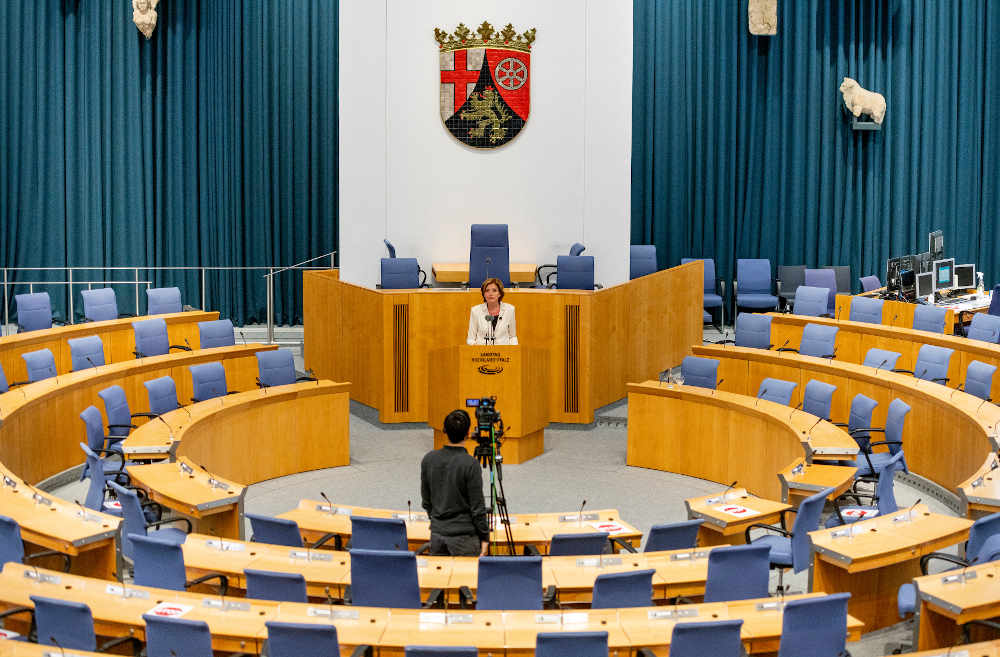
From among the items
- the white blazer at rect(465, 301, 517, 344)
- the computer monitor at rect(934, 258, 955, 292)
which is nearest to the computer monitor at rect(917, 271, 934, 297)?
the computer monitor at rect(934, 258, 955, 292)

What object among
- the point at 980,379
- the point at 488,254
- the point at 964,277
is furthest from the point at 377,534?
the point at 964,277

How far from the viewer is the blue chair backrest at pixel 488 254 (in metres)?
13.4

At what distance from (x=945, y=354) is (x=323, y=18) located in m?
11.8

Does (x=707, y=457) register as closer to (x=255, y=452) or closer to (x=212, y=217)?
(x=255, y=452)

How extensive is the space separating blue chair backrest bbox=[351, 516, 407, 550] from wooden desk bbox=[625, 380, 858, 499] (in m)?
3.44

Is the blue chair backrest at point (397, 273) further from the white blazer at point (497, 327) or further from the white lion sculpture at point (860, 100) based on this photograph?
the white lion sculpture at point (860, 100)

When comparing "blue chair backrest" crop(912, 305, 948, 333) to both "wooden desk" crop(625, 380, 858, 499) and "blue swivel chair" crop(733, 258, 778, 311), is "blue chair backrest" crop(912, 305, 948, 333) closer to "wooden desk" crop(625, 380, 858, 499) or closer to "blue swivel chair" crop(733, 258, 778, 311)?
"wooden desk" crop(625, 380, 858, 499)

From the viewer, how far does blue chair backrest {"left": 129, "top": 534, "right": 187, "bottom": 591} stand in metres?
5.69

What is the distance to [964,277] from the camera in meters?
14.4

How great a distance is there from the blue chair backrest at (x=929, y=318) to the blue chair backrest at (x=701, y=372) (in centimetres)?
307

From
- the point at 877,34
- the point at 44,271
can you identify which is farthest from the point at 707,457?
the point at 44,271

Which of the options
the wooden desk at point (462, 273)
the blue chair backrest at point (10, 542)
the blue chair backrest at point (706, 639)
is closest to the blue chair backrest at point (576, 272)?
the wooden desk at point (462, 273)

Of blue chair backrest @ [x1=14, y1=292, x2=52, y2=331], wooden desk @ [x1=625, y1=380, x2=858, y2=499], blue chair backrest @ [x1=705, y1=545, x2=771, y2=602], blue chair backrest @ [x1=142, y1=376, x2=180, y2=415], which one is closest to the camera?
blue chair backrest @ [x1=705, y1=545, x2=771, y2=602]

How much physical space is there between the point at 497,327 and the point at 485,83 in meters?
4.88
